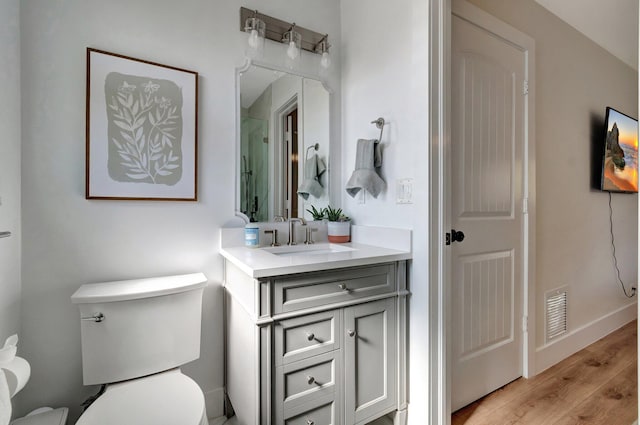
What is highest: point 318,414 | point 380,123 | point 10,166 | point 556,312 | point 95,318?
point 380,123

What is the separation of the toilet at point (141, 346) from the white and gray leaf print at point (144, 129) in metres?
0.52

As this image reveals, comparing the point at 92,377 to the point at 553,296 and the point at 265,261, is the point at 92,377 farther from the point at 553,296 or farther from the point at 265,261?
the point at 553,296

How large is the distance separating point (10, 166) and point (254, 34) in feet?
4.16

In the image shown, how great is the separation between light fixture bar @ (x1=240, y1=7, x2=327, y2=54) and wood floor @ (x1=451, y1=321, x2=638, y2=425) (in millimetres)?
2288

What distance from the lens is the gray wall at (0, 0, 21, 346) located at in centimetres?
106

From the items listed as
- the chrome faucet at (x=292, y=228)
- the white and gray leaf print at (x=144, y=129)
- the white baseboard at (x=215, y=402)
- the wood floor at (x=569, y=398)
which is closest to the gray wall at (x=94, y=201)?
the white baseboard at (x=215, y=402)

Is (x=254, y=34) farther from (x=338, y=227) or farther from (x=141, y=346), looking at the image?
(x=141, y=346)

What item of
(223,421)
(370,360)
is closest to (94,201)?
(223,421)

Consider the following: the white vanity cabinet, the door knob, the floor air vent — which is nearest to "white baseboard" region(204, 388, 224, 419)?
the white vanity cabinet

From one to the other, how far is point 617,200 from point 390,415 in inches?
113

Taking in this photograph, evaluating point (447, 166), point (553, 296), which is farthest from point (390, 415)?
point (553, 296)

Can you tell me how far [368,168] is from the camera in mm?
1629

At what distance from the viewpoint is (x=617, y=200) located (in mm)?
2670

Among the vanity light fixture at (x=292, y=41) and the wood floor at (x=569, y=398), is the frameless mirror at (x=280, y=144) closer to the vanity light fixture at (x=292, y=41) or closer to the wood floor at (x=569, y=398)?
the vanity light fixture at (x=292, y=41)
